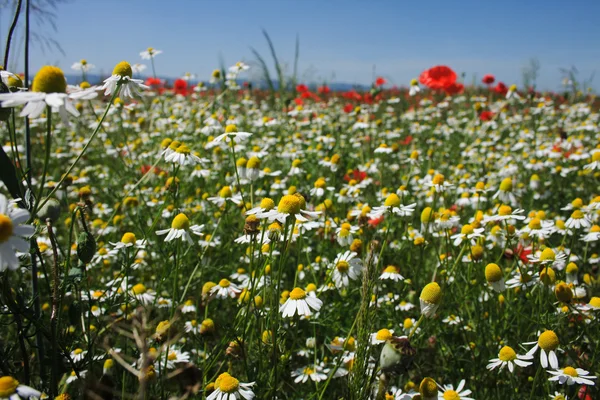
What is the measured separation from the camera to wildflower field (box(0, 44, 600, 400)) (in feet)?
3.46

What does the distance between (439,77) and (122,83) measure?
10.8 ft

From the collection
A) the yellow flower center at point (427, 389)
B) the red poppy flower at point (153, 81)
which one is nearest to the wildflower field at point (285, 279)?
the yellow flower center at point (427, 389)

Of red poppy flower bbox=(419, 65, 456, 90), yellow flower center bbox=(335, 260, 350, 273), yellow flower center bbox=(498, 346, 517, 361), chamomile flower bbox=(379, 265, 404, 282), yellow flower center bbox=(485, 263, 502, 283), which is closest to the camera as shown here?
yellow flower center bbox=(498, 346, 517, 361)

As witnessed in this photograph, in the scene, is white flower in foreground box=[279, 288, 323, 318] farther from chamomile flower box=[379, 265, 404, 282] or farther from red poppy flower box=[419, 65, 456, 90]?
red poppy flower box=[419, 65, 456, 90]

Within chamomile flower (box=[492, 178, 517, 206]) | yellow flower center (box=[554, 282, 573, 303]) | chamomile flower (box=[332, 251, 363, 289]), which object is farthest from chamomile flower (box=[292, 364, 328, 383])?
chamomile flower (box=[492, 178, 517, 206])

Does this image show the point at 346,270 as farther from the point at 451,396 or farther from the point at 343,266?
the point at 451,396

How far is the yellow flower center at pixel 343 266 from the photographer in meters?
1.70

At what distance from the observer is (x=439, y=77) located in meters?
3.98

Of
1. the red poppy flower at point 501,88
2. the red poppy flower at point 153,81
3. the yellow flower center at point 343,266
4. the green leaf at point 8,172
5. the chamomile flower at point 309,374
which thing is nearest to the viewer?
the green leaf at point 8,172

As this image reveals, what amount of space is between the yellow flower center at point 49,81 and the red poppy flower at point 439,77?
11.4 ft

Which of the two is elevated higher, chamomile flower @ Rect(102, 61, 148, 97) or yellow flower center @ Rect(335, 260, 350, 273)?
chamomile flower @ Rect(102, 61, 148, 97)

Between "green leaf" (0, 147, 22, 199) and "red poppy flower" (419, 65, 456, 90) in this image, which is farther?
"red poppy flower" (419, 65, 456, 90)

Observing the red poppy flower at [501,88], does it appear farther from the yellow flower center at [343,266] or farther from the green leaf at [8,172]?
the green leaf at [8,172]

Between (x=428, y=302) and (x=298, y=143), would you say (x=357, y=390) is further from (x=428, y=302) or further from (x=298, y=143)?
(x=298, y=143)
